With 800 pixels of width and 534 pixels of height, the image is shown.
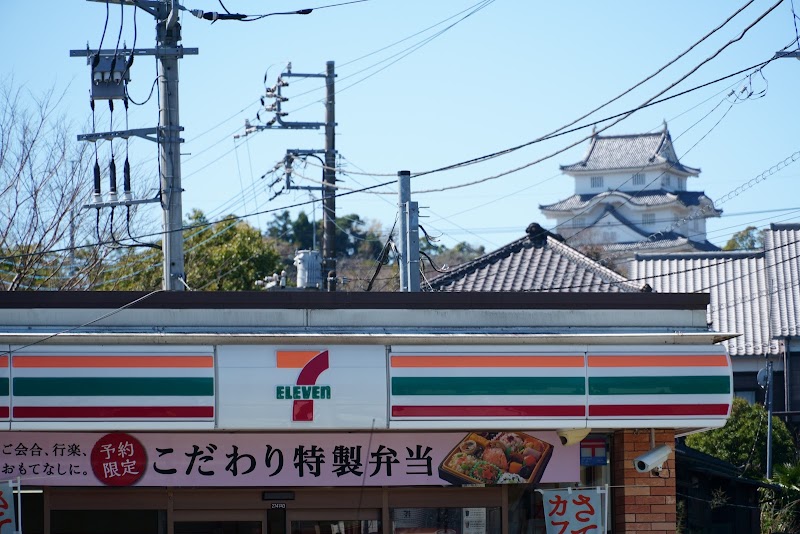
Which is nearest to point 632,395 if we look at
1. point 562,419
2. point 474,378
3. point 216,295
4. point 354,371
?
point 562,419

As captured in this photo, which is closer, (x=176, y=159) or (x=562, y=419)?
(x=562, y=419)

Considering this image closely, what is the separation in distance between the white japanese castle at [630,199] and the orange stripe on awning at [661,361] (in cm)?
7456

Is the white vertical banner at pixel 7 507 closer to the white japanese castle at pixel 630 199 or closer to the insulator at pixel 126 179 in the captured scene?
the insulator at pixel 126 179

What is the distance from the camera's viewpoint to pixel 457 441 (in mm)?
12328

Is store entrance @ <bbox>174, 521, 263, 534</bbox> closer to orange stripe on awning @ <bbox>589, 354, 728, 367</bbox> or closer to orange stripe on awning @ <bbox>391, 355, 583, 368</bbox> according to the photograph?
orange stripe on awning @ <bbox>391, 355, 583, 368</bbox>

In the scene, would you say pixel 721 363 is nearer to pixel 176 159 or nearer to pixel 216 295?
pixel 216 295

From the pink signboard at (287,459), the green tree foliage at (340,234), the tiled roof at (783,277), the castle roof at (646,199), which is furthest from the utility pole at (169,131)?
the castle roof at (646,199)

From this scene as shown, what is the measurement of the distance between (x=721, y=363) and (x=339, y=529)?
429 centimetres

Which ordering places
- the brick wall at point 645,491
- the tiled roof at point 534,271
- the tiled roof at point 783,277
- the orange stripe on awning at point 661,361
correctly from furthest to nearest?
the tiled roof at point 783,277 → the tiled roof at point 534,271 → the brick wall at point 645,491 → the orange stripe on awning at point 661,361

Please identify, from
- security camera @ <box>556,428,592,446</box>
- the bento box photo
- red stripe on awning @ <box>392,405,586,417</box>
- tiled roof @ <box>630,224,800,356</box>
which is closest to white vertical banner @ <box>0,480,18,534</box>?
red stripe on awning @ <box>392,405,586,417</box>

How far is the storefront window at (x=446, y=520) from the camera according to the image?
12461 mm

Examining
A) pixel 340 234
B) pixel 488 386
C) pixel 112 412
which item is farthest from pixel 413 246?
pixel 340 234

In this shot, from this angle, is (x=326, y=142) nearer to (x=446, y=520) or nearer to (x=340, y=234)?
(x=446, y=520)

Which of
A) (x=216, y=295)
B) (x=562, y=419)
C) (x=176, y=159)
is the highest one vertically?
(x=176, y=159)
